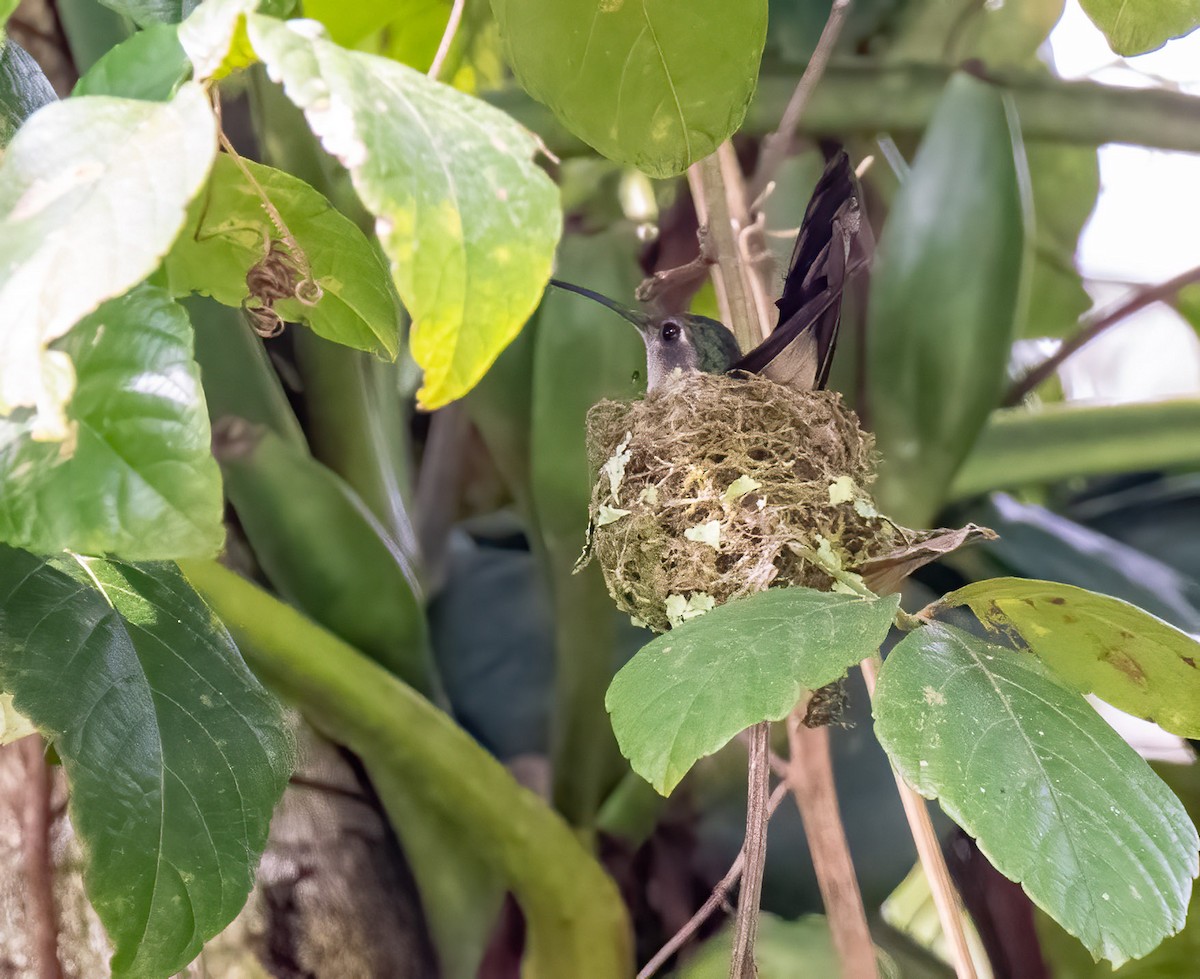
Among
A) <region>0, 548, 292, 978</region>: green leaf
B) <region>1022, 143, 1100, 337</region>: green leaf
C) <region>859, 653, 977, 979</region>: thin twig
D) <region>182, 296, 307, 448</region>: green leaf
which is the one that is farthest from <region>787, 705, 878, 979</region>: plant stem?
<region>1022, 143, 1100, 337</region>: green leaf

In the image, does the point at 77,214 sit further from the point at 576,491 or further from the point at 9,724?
the point at 576,491

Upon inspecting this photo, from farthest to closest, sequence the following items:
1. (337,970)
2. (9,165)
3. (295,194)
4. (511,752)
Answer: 1. (511,752)
2. (337,970)
3. (295,194)
4. (9,165)

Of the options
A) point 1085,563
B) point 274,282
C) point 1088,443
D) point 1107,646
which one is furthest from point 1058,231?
point 274,282

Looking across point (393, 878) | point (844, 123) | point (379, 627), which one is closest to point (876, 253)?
point (844, 123)

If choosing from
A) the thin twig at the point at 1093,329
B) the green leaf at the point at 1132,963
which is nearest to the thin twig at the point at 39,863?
the green leaf at the point at 1132,963

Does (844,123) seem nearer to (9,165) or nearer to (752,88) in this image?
(752,88)

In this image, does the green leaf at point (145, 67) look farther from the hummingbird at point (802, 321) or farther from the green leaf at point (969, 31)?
the green leaf at point (969, 31)
